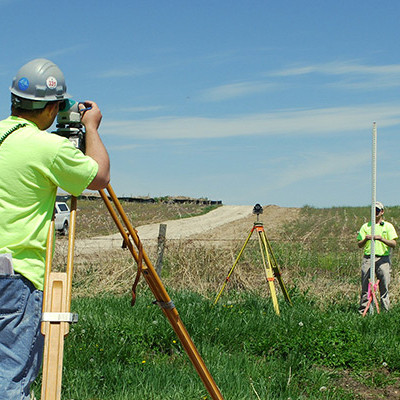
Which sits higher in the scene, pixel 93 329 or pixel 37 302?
pixel 37 302

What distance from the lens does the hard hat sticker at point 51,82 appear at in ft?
9.19

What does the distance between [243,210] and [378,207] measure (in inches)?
1437

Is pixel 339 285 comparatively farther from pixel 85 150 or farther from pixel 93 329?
pixel 85 150

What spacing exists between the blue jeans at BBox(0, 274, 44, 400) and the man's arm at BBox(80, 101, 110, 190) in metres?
0.57

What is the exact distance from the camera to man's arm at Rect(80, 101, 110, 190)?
2807 mm

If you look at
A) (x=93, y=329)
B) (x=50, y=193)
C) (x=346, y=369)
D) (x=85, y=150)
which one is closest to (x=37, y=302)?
(x=50, y=193)

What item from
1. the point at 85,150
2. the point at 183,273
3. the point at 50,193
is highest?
the point at 85,150

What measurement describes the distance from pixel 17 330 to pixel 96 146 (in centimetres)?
93

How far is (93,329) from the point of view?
6230 mm

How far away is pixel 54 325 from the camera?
249cm

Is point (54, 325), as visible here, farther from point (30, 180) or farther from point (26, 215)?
point (30, 180)

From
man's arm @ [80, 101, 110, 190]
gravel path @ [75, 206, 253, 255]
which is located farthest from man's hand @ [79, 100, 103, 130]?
gravel path @ [75, 206, 253, 255]

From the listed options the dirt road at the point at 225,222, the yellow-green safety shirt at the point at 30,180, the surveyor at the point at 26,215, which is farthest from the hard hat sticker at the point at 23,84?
the dirt road at the point at 225,222

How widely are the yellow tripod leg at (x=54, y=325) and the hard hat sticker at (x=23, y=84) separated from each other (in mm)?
851
